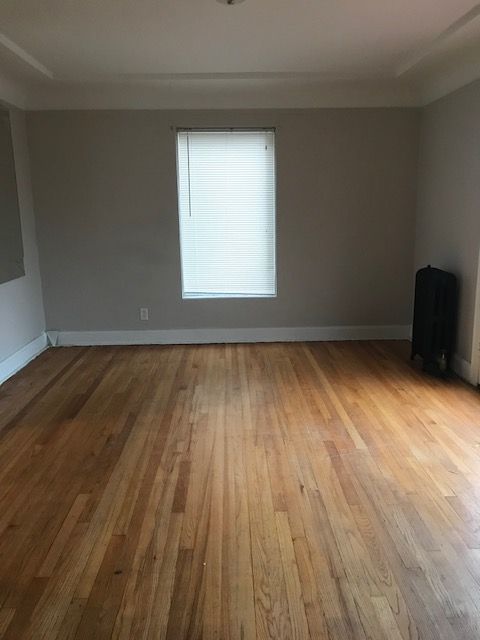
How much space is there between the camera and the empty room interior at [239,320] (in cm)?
206

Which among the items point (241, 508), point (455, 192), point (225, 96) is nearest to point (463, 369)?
point (455, 192)

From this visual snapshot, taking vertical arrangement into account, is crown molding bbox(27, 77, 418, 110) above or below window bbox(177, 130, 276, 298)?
above

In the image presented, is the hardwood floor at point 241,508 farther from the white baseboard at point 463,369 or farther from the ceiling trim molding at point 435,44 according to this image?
the ceiling trim molding at point 435,44

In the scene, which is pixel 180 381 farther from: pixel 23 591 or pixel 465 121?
pixel 465 121

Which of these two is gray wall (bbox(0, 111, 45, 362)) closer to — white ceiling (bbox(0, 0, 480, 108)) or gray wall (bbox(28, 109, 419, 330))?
gray wall (bbox(28, 109, 419, 330))

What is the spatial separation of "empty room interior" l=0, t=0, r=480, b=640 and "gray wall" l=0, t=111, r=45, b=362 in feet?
0.09

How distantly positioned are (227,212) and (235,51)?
5.43ft

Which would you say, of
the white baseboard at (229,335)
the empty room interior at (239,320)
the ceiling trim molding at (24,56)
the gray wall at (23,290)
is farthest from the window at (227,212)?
the gray wall at (23,290)

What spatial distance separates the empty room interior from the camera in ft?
6.77

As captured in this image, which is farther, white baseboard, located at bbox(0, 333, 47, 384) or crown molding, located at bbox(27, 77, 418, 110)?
crown molding, located at bbox(27, 77, 418, 110)

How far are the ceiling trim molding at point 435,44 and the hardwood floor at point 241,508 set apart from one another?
2.45 metres

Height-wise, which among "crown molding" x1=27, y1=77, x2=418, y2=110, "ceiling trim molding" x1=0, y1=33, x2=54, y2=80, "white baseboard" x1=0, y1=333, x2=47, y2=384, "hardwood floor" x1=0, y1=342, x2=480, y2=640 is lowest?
"hardwood floor" x1=0, y1=342, x2=480, y2=640

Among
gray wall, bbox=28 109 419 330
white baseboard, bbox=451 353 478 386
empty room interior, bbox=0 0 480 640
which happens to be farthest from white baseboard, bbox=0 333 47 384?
white baseboard, bbox=451 353 478 386

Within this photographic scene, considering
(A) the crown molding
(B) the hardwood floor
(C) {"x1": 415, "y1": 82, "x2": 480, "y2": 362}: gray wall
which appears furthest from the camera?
(A) the crown molding
